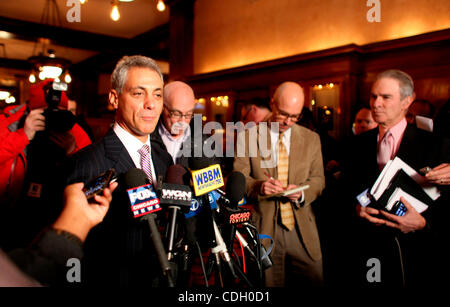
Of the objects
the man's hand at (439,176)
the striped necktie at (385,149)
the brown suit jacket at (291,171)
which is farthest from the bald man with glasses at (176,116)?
the man's hand at (439,176)

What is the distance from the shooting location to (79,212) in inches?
34.6

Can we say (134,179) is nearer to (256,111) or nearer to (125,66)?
(125,66)

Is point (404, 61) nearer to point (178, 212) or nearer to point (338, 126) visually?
point (338, 126)

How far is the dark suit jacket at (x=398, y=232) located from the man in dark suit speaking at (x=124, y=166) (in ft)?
4.20

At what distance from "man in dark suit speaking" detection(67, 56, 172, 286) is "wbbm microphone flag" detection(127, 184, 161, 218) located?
0.60 feet

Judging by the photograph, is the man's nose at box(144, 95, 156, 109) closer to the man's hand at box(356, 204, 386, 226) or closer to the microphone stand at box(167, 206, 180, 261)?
the microphone stand at box(167, 206, 180, 261)

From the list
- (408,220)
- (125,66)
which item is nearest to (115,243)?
(125,66)

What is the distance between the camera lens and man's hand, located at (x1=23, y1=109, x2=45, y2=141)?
181 cm

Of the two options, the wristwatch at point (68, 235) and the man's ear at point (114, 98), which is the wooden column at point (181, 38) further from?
the wristwatch at point (68, 235)

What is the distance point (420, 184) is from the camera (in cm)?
165

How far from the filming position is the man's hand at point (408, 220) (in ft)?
5.36

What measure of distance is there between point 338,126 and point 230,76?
2.79 m

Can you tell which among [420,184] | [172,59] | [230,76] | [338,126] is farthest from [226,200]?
[172,59]

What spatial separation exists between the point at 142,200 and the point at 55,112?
1.27 meters
